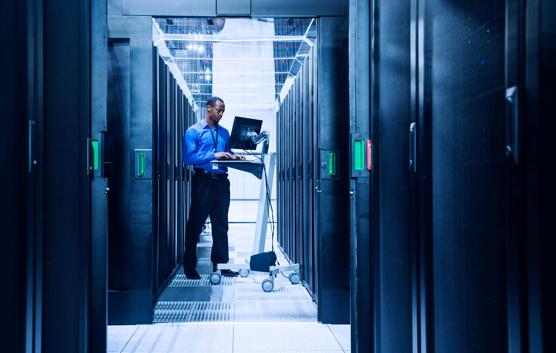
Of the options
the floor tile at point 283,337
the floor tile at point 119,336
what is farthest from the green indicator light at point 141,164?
the floor tile at point 283,337

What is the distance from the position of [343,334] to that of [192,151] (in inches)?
99.3

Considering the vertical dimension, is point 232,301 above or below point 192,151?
below

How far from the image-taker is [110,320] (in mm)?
4145

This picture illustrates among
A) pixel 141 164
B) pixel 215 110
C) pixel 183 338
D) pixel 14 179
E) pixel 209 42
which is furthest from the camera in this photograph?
pixel 209 42

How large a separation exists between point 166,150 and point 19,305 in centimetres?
380

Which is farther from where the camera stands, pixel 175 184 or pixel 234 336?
pixel 175 184

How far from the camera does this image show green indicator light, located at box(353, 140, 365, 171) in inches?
101

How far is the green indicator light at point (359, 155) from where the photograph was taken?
2576mm

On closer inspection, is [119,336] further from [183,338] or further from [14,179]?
[14,179]

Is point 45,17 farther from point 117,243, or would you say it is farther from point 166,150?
point 166,150

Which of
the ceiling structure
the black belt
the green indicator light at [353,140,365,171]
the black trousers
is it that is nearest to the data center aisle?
the black trousers

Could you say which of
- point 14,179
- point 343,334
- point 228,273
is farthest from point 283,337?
point 14,179

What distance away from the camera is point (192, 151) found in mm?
5609

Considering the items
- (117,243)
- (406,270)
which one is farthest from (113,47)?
(406,270)
